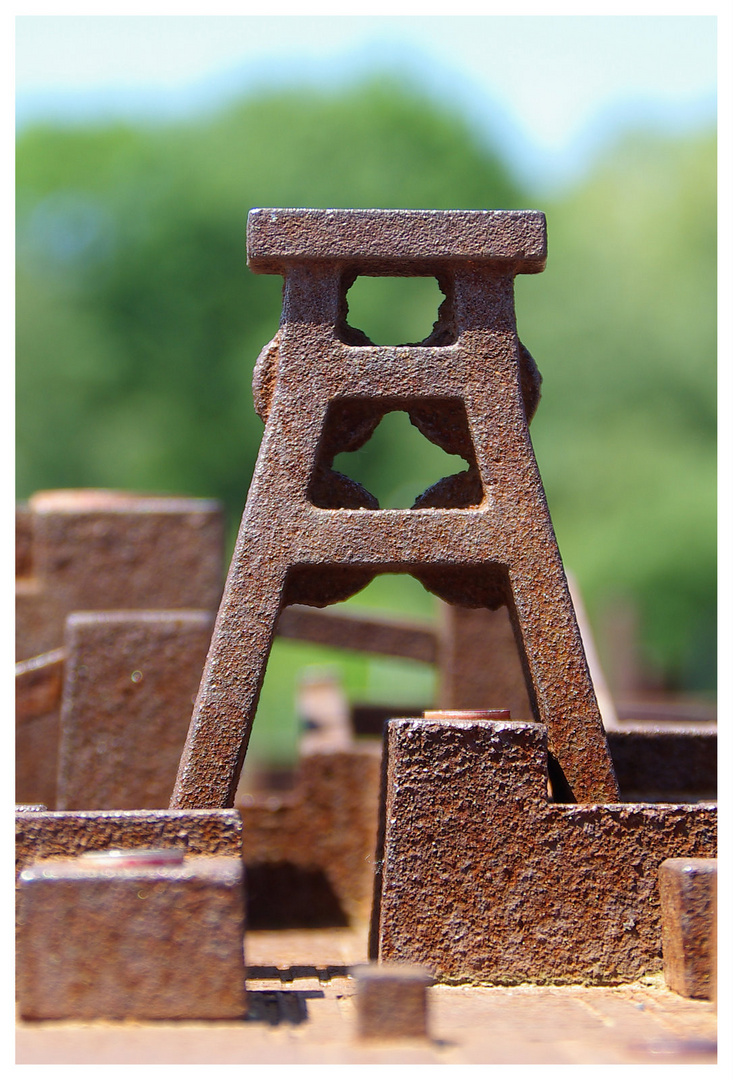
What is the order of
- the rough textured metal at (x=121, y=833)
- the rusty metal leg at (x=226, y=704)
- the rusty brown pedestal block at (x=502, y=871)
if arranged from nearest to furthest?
1. the rough textured metal at (x=121, y=833)
2. the rusty brown pedestal block at (x=502, y=871)
3. the rusty metal leg at (x=226, y=704)

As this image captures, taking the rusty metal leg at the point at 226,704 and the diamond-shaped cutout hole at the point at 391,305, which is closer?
the rusty metal leg at the point at 226,704

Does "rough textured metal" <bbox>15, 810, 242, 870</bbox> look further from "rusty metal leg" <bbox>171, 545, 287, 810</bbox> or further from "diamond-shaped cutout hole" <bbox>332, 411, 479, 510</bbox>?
"diamond-shaped cutout hole" <bbox>332, 411, 479, 510</bbox>

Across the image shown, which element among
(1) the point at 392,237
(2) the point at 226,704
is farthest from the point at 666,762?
(1) the point at 392,237

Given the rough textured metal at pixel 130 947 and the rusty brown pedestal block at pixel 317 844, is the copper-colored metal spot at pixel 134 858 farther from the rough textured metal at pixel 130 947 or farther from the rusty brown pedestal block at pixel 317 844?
the rusty brown pedestal block at pixel 317 844

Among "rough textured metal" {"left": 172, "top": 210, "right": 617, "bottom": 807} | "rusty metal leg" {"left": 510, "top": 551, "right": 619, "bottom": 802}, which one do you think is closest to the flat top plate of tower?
"rough textured metal" {"left": 172, "top": 210, "right": 617, "bottom": 807}

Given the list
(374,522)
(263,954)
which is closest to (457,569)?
(374,522)

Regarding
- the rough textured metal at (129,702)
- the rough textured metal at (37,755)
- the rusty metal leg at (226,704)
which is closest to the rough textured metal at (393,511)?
the rusty metal leg at (226,704)

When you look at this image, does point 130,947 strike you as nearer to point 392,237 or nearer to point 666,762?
point 392,237

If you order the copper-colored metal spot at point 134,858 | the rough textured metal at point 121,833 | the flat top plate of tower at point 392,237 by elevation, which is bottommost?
the copper-colored metal spot at point 134,858

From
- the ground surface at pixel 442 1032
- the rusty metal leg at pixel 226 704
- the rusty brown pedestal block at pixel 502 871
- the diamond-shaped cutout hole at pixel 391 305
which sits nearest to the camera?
the ground surface at pixel 442 1032
